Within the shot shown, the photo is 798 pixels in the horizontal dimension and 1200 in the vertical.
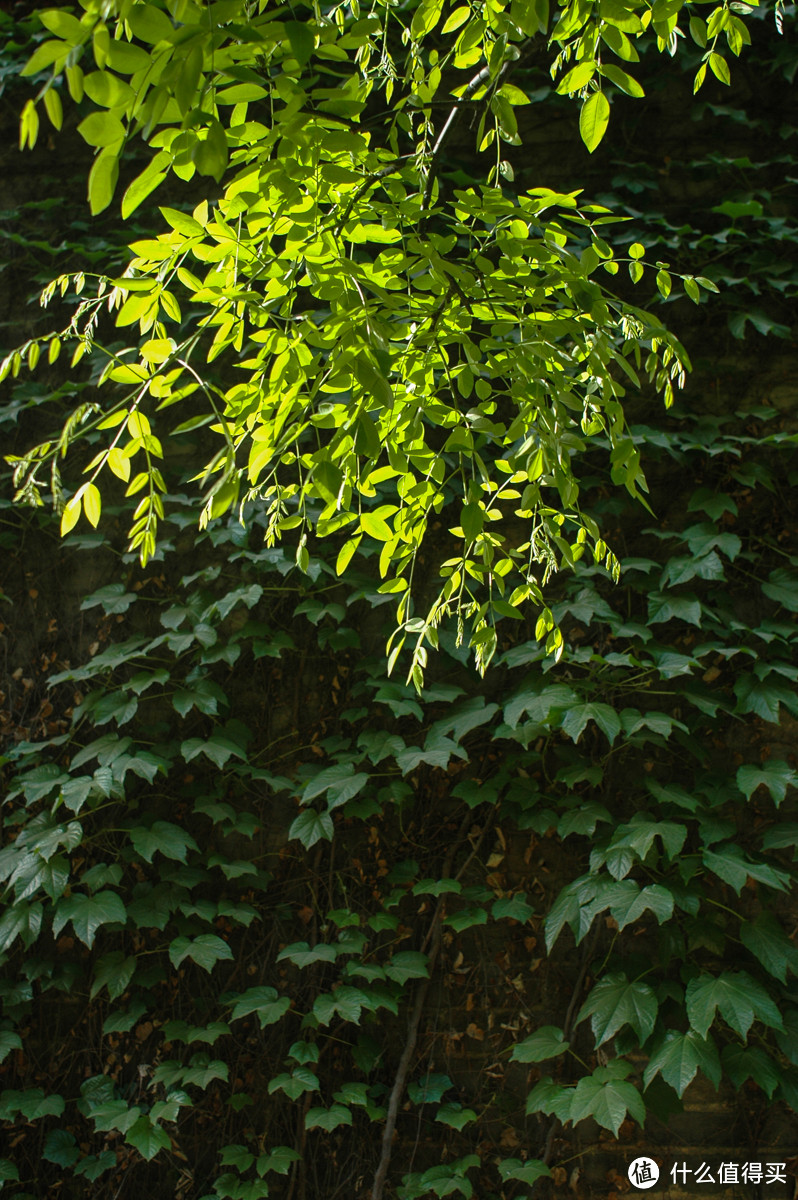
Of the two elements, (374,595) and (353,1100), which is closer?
(353,1100)

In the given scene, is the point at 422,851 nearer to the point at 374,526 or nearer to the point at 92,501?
the point at 374,526

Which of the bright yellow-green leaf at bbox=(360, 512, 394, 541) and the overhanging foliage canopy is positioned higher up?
the overhanging foliage canopy

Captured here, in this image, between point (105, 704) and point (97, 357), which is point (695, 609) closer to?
point (105, 704)

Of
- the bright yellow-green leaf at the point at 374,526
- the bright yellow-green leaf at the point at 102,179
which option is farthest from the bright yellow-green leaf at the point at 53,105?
the bright yellow-green leaf at the point at 374,526

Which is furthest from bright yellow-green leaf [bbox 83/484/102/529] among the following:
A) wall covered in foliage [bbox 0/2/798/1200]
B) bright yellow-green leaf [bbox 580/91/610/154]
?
wall covered in foliage [bbox 0/2/798/1200]

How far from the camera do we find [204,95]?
778 millimetres

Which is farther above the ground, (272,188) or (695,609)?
(272,188)

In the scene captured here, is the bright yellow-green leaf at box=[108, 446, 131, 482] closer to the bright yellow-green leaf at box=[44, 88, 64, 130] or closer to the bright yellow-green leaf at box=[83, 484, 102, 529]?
the bright yellow-green leaf at box=[83, 484, 102, 529]

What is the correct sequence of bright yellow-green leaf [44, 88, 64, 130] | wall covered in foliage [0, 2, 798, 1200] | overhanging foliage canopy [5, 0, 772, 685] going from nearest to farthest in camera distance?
1. bright yellow-green leaf [44, 88, 64, 130]
2. overhanging foliage canopy [5, 0, 772, 685]
3. wall covered in foliage [0, 2, 798, 1200]

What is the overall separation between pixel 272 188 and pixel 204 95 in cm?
16

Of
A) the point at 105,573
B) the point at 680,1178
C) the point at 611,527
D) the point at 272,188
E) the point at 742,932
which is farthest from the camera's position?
the point at 105,573

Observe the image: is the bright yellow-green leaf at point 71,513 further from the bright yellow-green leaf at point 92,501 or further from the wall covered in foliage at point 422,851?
the wall covered in foliage at point 422,851

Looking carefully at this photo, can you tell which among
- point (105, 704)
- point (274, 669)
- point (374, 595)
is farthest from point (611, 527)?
point (105, 704)

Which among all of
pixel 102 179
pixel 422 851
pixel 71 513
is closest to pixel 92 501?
pixel 71 513
